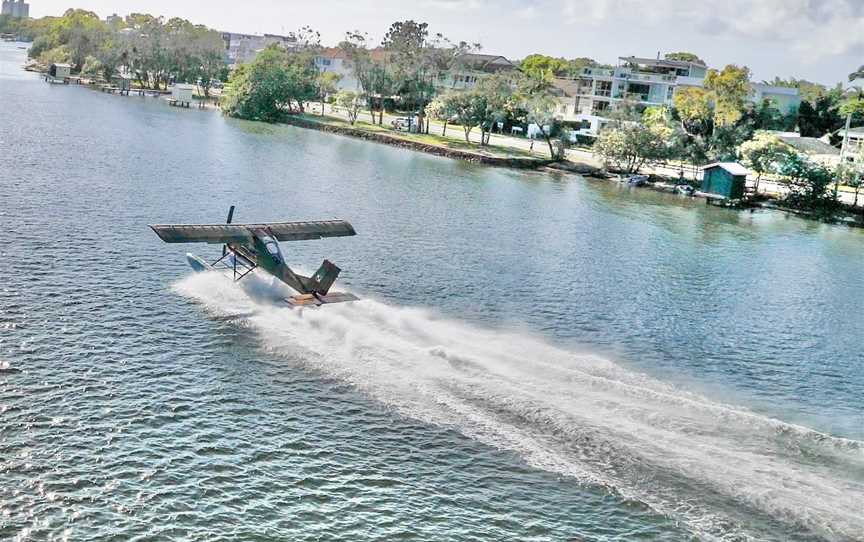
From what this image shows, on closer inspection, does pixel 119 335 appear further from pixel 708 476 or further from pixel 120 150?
pixel 120 150

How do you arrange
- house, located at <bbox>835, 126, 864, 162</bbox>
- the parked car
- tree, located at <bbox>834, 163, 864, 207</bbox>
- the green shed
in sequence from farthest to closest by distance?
the parked car, house, located at <bbox>835, 126, 864, 162</bbox>, the green shed, tree, located at <bbox>834, 163, 864, 207</bbox>

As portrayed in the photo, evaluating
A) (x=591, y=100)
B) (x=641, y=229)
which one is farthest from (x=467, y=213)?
(x=591, y=100)

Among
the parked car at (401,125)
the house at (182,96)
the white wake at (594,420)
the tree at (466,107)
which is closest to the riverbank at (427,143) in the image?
the parked car at (401,125)

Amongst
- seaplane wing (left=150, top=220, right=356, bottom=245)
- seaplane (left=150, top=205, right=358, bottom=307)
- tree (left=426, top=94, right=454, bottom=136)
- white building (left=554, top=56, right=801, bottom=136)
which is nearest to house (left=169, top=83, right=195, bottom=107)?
tree (left=426, top=94, right=454, bottom=136)

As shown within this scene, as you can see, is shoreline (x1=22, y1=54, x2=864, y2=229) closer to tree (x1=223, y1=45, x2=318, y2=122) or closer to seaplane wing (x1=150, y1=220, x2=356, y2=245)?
tree (x1=223, y1=45, x2=318, y2=122)

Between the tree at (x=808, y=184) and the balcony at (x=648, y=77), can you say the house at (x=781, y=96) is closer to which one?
the balcony at (x=648, y=77)

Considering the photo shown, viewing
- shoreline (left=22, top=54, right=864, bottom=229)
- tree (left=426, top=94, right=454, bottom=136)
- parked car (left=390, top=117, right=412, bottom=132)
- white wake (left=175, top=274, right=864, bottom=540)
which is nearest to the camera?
white wake (left=175, top=274, right=864, bottom=540)
